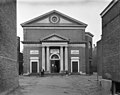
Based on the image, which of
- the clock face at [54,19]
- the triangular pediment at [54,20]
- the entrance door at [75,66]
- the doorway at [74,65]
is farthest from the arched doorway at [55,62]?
the clock face at [54,19]

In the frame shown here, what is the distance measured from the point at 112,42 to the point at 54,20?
4619cm

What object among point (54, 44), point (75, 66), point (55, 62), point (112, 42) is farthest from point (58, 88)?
point (75, 66)

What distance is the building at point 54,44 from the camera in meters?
57.1

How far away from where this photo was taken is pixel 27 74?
56.4m

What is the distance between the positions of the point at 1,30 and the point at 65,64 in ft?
147

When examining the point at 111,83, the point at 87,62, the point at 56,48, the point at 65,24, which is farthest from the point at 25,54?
the point at 111,83

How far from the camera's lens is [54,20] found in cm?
6003

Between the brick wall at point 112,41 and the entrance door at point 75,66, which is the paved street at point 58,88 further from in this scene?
the entrance door at point 75,66

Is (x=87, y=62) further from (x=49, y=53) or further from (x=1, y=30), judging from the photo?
(x=1, y=30)

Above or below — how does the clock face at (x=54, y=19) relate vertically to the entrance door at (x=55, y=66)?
above

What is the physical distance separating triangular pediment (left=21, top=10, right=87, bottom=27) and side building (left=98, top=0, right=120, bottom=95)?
142ft

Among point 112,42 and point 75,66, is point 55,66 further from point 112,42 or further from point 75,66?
point 112,42

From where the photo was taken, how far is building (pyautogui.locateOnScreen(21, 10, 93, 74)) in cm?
5709

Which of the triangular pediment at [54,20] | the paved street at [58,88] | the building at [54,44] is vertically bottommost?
the paved street at [58,88]
